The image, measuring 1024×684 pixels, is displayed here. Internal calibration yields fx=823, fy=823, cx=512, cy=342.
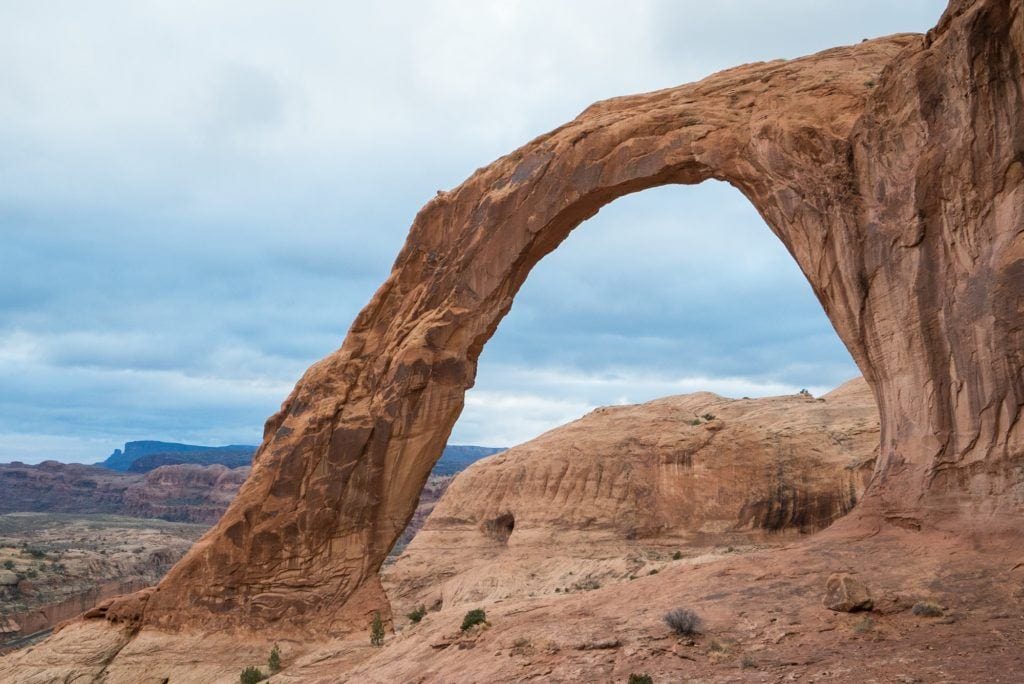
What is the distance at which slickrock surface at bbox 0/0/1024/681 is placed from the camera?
1190 cm

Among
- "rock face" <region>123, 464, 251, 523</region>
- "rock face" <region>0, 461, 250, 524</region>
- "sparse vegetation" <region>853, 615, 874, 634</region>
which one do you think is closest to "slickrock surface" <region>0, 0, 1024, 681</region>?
"sparse vegetation" <region>853, 615, 874, 634</region>

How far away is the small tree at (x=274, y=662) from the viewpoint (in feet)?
56.6

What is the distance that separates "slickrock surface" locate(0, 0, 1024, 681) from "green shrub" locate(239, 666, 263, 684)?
5.28ft

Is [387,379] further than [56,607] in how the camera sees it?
No

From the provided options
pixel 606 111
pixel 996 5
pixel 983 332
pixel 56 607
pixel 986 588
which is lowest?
pixel 56 607

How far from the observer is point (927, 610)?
10.5m

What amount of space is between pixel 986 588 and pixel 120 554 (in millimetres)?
62360

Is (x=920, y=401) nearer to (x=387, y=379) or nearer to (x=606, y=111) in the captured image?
(x=606, y=111)

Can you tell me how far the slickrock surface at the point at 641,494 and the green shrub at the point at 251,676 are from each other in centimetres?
1632

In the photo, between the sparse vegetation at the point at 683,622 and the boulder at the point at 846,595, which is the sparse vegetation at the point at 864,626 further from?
the sparse vegetation at the point at 683,622

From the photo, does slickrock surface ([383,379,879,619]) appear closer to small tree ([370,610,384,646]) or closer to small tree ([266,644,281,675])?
small tree ([370,610,384,646])

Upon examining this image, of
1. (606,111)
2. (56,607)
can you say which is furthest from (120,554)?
(606,111)

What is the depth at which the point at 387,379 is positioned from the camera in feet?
65.7

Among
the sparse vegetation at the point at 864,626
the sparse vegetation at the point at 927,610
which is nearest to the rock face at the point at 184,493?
the sparse vegetation at the point at 864,626
